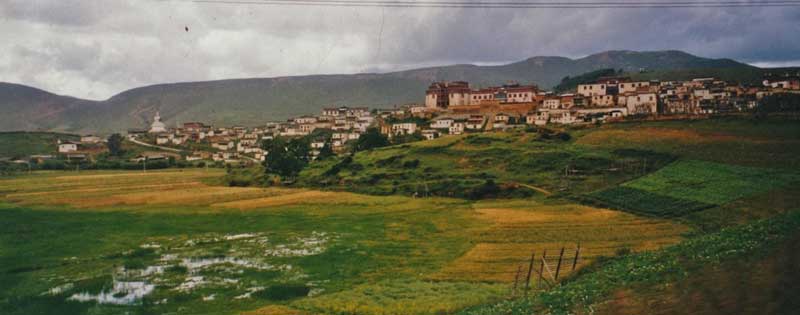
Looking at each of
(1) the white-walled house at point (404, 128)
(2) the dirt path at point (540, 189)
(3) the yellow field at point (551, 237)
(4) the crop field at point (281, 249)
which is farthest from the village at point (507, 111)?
(4) the crop field at point (281, 249)

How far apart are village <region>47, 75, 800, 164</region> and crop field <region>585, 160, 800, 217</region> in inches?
1169

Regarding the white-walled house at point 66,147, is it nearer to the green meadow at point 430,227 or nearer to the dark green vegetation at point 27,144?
the dark green vegetation at point 27,144

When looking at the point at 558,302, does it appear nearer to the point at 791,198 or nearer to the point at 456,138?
the point at 791,198

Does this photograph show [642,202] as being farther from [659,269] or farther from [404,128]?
[404,128]

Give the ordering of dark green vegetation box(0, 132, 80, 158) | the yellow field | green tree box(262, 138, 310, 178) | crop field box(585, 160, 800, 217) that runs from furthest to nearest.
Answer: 1. dark green vegetation box(0, 132, 80, 158)
2. green tree box(262, 138, 310, 178)
3. crop field box(585, 160, 800, 217)
4. the yellow field

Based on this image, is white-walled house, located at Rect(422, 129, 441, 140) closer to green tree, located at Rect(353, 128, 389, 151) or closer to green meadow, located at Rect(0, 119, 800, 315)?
green tree, located at Rect(353, 128, 389, 151)

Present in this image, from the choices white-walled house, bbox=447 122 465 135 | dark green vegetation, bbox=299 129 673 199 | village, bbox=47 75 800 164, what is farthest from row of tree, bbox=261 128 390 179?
white-walled house, bbox=447 122 465 135

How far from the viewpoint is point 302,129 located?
175m

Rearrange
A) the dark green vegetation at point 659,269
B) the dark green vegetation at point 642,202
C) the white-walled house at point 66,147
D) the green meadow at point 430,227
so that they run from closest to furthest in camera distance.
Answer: the dark green vegetation at point 659,269, the green meadow at point 430,227, the dark green vegetation at point 642,202, the white-walled house at point 66,147

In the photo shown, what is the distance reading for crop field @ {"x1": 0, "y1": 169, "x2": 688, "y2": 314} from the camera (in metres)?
29.8

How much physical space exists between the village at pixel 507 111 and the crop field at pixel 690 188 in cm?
2969

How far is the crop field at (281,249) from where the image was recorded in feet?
97.7

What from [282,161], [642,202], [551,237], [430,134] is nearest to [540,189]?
[642,202]

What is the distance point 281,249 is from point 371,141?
219 ft
